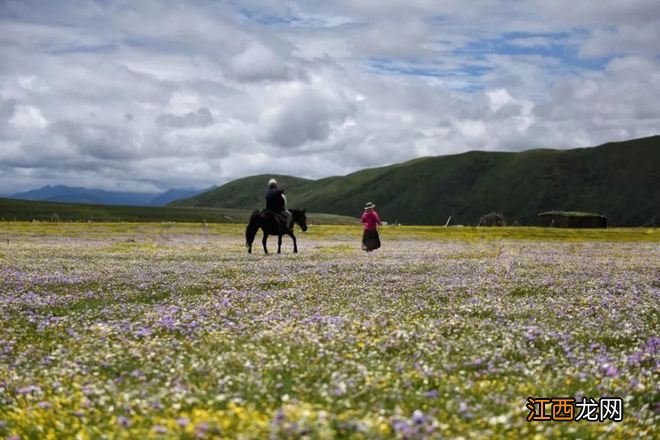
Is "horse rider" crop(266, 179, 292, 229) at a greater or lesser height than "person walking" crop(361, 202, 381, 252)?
greater

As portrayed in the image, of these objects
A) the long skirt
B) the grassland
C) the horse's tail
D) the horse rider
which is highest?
the horse rider

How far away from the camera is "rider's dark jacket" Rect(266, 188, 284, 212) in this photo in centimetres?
4366

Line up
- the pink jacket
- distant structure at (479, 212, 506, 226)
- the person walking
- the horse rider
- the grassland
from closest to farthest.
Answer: the grassland < the horse rider < the pink jacket < the person walking < distant structure at (479, 212, 506, 226)

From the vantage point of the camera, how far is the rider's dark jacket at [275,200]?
43656mm

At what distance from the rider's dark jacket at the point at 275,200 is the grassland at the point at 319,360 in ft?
70.7

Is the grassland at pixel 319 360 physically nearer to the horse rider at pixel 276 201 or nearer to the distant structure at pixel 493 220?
the horse rider at pixel 276 201

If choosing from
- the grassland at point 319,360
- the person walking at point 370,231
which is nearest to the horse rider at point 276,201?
the person walking at point 370,231

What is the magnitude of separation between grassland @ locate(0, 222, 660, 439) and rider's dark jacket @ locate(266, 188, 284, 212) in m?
21.6

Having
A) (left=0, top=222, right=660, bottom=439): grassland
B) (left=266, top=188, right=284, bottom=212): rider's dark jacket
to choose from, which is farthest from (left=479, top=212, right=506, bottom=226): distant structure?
→ (left=0, top=222, right=660, bottom=439): grassland

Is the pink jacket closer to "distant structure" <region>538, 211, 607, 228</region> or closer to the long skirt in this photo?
the long skirt

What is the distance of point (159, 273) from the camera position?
28531 mm

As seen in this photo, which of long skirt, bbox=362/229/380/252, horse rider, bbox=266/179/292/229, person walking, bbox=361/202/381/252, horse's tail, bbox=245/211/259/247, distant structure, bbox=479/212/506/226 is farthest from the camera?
distant structure, bbox=479/212/506/226

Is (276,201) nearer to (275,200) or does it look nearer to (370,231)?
(275,200)

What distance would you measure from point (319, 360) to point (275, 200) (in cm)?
3364
